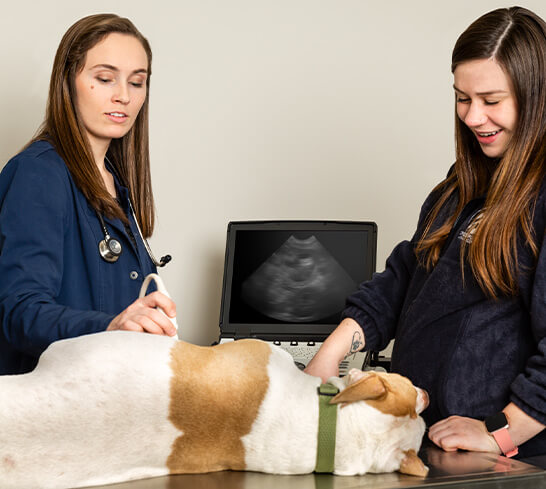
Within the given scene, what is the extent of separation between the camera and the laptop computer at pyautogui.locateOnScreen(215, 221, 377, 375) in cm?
225

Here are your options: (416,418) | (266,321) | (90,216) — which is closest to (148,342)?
(416,418)

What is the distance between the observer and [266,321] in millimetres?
2252

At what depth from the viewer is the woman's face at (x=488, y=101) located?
1227 mm

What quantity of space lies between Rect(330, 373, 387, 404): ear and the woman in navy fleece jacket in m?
0.28

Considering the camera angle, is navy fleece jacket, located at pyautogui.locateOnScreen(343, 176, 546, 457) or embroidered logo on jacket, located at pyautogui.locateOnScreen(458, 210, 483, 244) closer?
navy fleece jacket, located at pyautogui.locateOnScreen(343, 176, 546, 457)

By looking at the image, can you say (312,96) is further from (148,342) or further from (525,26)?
(148,342)

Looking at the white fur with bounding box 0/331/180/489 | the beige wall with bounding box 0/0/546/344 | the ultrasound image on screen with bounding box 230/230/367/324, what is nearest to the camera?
the white fur with bounding box 0/331/180/489

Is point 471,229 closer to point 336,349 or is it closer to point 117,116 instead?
point 336,349

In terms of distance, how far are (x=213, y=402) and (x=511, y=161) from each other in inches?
28.8

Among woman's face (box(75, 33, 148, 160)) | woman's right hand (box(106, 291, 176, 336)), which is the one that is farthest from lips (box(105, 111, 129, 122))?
woman's right hand (box(106, 291, 176, 336))

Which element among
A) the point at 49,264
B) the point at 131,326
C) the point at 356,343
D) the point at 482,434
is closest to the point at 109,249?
the point at 49,264

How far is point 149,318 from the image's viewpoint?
916mm

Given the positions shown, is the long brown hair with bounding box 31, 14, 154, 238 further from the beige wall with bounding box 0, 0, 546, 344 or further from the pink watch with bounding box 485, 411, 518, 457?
the beige wall with bounding box 0, 0, 546, 344

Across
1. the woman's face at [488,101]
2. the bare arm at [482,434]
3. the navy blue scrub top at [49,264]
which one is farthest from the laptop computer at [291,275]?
the bare arm at [482,434]
